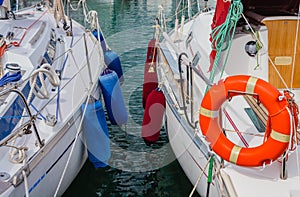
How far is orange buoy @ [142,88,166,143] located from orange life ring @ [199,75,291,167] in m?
2.08

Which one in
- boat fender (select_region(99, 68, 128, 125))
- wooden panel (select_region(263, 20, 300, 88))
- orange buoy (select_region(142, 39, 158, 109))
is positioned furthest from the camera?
orange buoy (select_region(142, 39, 158, 109))

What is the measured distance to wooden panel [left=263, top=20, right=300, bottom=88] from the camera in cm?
463

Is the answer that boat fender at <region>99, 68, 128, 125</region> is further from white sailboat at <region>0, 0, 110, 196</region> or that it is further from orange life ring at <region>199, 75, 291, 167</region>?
orange life ring at <region>199, 75, 291, 167</region>

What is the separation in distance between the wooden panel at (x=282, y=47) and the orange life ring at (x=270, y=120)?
5.54 feet

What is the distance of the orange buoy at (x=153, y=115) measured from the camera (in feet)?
17.7

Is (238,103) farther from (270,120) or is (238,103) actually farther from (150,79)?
(150,79)

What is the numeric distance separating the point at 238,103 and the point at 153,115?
5.33 feet

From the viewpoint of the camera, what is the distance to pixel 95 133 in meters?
4.69

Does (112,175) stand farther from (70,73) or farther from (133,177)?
(70,73)

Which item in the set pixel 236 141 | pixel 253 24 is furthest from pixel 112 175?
pixel 253 24

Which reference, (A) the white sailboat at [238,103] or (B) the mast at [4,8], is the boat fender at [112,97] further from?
(B) the mast at [4,8]

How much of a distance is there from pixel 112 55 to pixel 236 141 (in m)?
3.83

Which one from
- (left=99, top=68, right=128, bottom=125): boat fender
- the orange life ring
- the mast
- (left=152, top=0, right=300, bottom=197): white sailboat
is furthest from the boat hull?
the mast

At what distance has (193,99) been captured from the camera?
4.30 m
